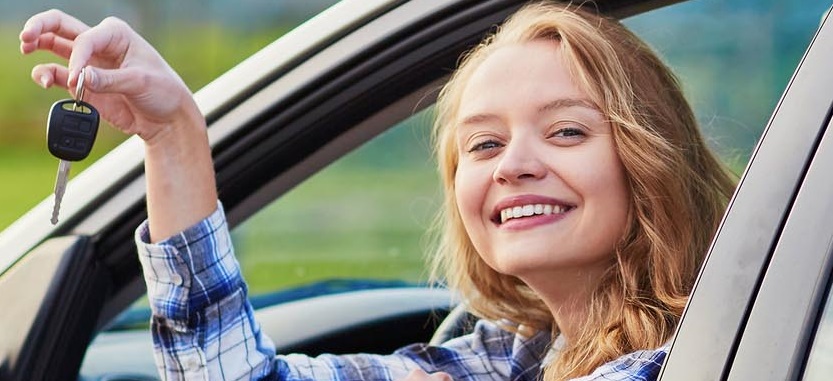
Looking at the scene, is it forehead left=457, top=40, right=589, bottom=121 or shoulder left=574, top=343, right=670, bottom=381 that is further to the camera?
forehead left=457, top=40, right=589, bottom=121

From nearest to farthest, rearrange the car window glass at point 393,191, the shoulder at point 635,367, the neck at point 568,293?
the shoulder at point 635,367 < the neck at point 568,293 < the car window glass at point 393,191

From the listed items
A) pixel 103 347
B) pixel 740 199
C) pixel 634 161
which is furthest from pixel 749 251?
pixel 103 347

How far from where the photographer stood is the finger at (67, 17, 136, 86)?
1.63 m

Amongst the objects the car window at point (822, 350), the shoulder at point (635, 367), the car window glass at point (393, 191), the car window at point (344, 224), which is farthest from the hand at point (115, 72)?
the car window at point (344, 224)

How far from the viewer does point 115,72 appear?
5.52ft

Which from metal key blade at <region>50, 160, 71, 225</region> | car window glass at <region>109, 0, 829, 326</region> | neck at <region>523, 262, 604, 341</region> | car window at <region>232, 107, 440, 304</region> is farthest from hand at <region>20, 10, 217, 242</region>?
car window at <region>232, 107, 440, 304</region>

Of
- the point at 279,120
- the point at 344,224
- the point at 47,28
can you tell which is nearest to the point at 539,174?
the point at 279,120

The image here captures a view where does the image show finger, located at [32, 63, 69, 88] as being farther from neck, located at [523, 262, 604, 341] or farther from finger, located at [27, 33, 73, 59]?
neck, located at [523, 262, 604, 341]

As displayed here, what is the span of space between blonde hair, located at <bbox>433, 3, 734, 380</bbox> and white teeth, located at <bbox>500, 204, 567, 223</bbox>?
0.33 ft

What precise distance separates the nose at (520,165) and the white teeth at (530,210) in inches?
1.4

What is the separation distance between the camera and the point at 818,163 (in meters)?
1.24

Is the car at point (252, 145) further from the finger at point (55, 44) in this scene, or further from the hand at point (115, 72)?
the finger at point (55, 44)

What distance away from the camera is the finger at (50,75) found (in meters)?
1.68

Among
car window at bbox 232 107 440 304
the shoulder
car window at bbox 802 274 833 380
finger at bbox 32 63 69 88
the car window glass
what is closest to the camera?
car window at bbox 802 274 833 380
